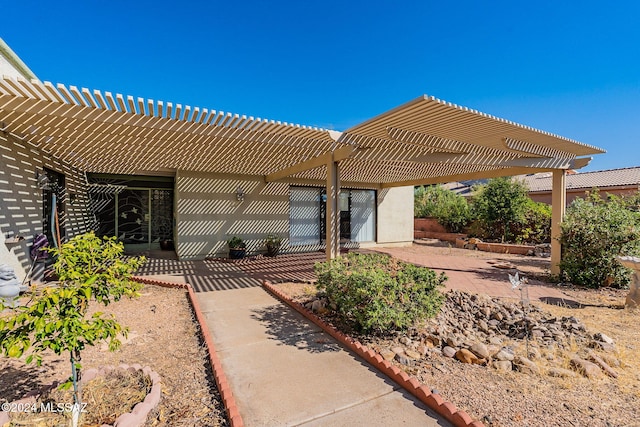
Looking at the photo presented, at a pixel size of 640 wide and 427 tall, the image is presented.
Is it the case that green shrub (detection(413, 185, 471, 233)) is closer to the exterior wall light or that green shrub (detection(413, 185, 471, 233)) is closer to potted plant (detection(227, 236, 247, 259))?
the exterior wall light

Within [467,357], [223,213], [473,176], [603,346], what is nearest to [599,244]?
[473,176]

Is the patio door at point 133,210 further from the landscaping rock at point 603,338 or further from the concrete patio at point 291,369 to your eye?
the landscaping rock at point 603,338

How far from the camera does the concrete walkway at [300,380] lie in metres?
2.37

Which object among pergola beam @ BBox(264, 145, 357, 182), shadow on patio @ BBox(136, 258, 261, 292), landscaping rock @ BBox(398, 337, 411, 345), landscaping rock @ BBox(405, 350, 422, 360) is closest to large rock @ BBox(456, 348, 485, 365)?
landscaping rock @ BBox(405, 350, 422, 360)

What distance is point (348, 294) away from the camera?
3.98 m

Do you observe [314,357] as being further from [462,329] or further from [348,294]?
[462,329]

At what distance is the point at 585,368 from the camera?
10.1ft

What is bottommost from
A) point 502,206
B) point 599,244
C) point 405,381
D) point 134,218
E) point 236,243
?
point 405,381

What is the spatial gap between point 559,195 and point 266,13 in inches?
427

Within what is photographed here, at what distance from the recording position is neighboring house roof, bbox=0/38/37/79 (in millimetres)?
5891

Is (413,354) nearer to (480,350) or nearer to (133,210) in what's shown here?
(480,350)

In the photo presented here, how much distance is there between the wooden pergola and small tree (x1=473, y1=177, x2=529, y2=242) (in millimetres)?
4588

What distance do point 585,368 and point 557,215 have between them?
6.66 metres

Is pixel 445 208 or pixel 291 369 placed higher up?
pixel 445 208
